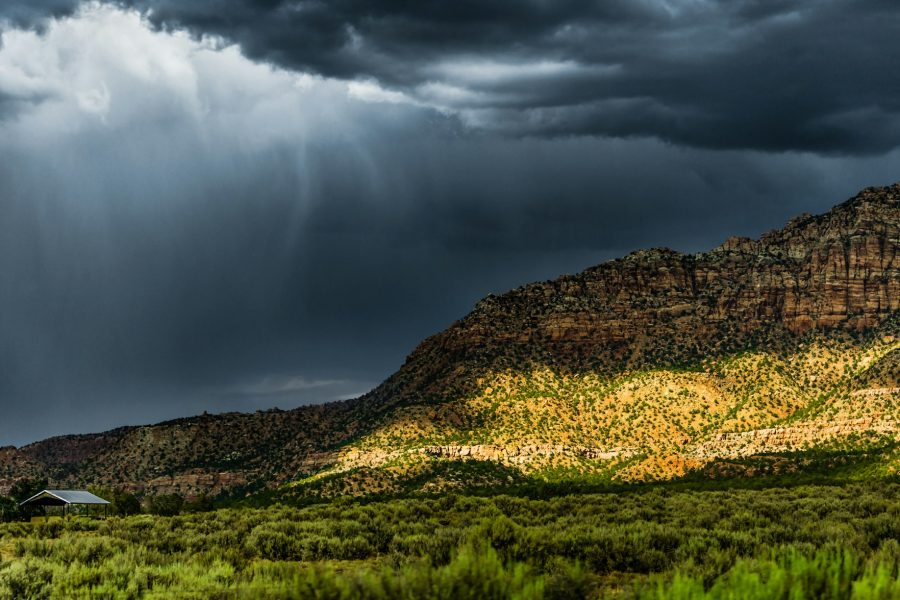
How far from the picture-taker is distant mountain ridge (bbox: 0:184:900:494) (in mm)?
96750

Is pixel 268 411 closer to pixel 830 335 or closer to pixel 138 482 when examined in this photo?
pixel 138 482

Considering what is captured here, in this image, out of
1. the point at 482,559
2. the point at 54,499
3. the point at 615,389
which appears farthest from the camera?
the point at 615,389

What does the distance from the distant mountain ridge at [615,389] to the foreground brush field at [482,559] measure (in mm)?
57316

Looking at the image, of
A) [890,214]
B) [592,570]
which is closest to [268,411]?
[890,214]

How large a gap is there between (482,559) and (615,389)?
109 metres

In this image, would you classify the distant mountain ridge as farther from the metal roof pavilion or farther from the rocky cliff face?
the metal roof pavilion

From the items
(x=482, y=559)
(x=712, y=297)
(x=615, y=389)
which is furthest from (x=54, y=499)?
(x=712, y=297)

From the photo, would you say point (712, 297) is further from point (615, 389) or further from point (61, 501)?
point (61, 501)

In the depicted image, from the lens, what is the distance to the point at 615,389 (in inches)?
4611

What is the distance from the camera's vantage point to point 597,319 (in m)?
139

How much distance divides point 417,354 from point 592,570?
5402 inches

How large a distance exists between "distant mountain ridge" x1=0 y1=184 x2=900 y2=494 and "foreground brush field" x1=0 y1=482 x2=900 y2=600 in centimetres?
5732

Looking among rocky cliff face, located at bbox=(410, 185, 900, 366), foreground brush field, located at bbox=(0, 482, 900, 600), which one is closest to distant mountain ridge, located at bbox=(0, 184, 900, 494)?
rocky cliff face, located at bbox=(410, 185, 900, 366)

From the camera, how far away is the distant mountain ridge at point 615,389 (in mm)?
96750
